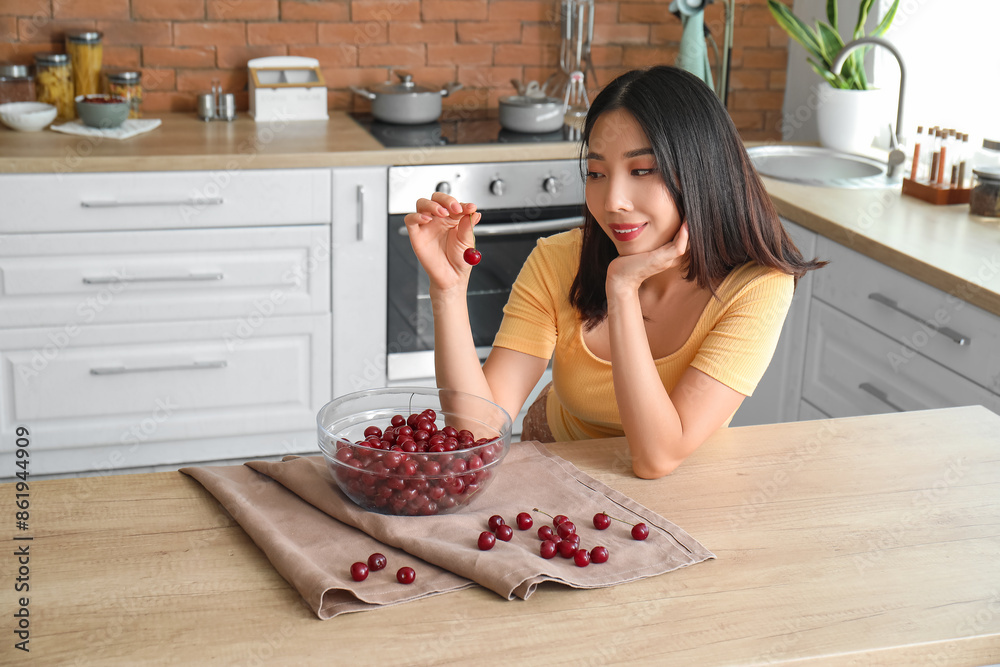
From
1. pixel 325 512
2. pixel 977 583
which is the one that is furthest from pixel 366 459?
pixel 977 583

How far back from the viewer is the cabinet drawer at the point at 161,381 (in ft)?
9.18

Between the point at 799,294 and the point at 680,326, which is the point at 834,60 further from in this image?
the point at 680,326

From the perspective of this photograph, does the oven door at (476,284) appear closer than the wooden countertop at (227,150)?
No

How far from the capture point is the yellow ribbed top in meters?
1.49

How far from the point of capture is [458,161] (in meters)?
2.91

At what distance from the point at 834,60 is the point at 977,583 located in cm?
228

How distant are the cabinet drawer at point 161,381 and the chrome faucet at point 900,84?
170cm

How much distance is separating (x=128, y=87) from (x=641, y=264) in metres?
2.23

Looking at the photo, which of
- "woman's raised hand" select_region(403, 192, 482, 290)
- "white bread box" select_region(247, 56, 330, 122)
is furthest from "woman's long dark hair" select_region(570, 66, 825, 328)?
"white bread box" select_region(247, 56, 330, 122)

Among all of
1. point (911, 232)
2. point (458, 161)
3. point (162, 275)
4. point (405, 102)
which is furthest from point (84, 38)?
point (911, 232)

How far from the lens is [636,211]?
57.7 inches

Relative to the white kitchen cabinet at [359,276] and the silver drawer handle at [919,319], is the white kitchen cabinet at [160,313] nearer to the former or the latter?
the white kitchen cabinet at [359,276]

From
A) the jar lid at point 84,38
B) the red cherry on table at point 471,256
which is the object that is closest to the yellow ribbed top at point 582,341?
the red cherry on table at point 471,256

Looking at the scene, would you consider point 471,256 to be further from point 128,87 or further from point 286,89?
point 128,87
